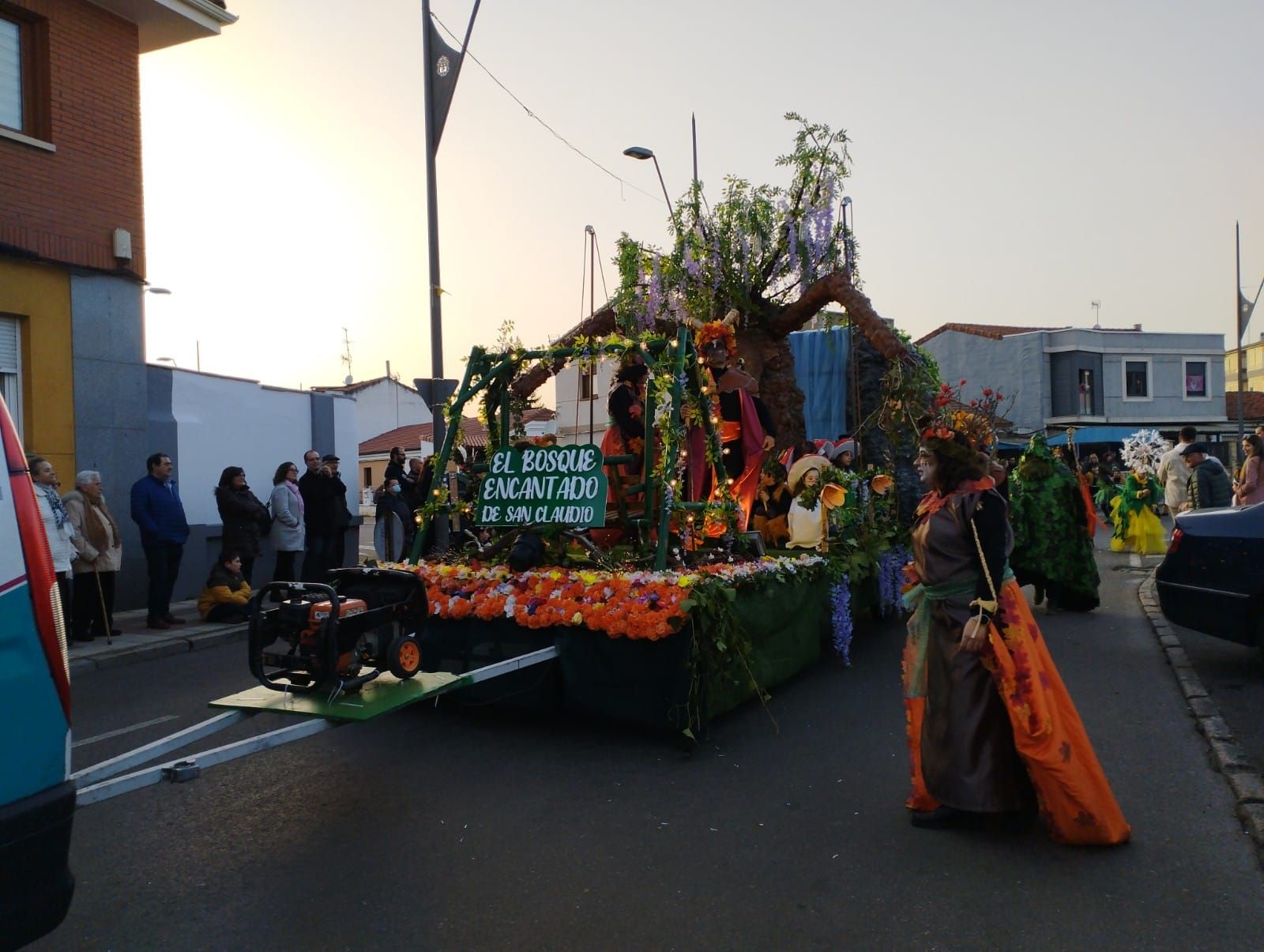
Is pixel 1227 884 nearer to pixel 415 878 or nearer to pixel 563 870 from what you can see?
pixel 563 870

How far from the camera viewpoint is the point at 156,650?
937 centimetres

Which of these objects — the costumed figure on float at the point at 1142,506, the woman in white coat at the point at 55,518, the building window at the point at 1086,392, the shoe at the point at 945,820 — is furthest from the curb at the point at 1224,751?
the building window at the point at 1086,392

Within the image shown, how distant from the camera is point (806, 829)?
4.46m

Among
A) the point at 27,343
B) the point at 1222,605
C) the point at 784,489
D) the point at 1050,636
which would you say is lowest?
the point at 1050,636

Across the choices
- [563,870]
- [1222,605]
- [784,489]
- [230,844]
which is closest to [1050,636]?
[1222,605]

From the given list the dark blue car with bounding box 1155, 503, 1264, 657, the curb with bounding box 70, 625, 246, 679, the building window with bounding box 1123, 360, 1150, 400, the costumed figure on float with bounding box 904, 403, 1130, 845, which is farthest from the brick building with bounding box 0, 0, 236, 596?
the building window with bounding box 1123, 360, 1150, 400

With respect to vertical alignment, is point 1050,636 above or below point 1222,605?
below

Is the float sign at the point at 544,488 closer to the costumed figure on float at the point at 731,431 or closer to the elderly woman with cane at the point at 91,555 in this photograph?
the costumed figure on float at the point at 731,431

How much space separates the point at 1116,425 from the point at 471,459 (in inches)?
1553

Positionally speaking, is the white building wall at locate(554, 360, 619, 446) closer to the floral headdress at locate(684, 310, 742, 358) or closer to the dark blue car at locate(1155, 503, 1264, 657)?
the floral headdress at locate(684, 310, 742, 358)

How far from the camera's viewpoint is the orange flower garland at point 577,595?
532 cm

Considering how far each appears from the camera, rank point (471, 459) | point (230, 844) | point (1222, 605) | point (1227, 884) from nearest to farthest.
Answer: point (1227, 884) → point (230, 844) → point (1222, 605) → point (471, 459)

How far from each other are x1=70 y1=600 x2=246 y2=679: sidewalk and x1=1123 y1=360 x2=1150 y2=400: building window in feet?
136

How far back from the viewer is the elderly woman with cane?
9602 millimetres
